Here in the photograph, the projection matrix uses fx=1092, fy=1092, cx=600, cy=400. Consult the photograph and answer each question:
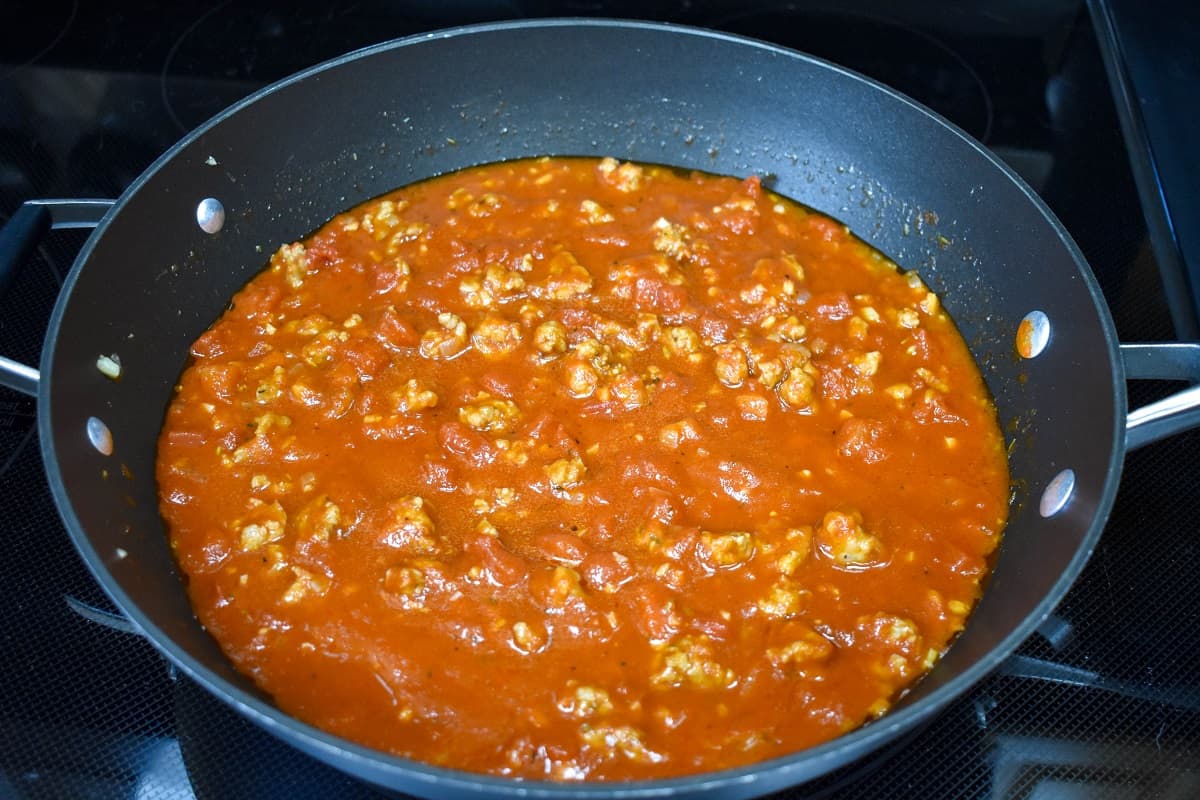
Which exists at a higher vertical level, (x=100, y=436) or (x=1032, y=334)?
(x=1032, y=334)

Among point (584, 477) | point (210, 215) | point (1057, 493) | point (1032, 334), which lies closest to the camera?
point (1057, 493)

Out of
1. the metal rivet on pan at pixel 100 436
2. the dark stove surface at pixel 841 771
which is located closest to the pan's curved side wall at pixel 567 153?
the metal rivet on pan at pixel 100 436

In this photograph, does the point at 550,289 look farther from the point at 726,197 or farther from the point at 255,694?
the point at 255,694

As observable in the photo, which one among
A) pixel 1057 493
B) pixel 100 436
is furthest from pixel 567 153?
pixel 1057 493

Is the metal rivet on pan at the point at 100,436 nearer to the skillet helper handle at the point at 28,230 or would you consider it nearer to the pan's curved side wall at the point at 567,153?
the pan's curved side wall at the point at 567,153

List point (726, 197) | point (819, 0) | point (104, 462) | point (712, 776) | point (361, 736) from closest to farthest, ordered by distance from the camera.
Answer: point (712, 776) → point (361, 736) → point (104, 462) → point (726, 197) → point (819, 0)

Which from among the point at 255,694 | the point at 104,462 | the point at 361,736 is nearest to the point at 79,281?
the point at 104,462

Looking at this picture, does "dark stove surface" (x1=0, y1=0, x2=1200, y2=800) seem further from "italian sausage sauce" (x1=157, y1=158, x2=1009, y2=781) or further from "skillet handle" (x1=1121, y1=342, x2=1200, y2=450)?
"skillet handle" (x1=1121, y1=342, x2=1200, y2=450)

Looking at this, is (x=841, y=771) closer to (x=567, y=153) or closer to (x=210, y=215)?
(x=567, y=153)
